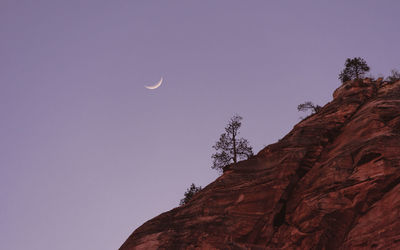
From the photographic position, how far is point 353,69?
42625 millimetres

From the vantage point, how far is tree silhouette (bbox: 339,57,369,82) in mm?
41875

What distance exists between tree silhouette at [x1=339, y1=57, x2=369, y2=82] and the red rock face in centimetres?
1859

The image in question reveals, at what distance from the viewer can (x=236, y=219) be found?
763 inches

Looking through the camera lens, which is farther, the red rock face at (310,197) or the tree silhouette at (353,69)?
the tree silhouette at (353,69)

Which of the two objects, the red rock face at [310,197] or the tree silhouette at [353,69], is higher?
the tree silhouette at [353,69]

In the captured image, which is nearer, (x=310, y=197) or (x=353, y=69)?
(x=310, y=197)

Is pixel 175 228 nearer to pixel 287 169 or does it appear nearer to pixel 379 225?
pixel 287 169

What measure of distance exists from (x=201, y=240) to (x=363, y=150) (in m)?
9.45

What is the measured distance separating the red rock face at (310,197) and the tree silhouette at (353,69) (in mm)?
18588

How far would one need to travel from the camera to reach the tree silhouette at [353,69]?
1649 inches

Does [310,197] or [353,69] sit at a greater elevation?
[353,69]

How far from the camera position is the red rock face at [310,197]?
52.9 feet

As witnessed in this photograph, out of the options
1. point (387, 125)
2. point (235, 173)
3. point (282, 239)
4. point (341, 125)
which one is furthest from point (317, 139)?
point (282, 239)

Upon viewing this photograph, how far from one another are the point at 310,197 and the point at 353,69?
2885 cm
